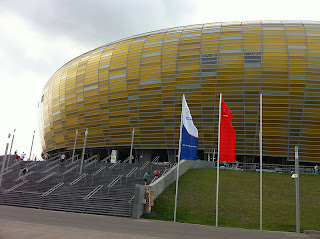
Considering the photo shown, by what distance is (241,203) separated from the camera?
63.7ft

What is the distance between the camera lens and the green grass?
1661cm

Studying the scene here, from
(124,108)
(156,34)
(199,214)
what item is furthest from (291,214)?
(156,34)

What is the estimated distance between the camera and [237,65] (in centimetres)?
4141

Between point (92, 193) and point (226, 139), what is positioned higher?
point (226, 139)

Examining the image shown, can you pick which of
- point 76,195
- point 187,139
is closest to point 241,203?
point 187,139

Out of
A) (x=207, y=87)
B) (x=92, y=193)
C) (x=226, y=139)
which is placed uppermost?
(x=207, y=87)

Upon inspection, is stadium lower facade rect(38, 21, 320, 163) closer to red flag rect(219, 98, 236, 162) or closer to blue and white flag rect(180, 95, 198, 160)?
blue and white flag rect(180, 95, 198, 160)

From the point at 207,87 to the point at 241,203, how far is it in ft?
83.5

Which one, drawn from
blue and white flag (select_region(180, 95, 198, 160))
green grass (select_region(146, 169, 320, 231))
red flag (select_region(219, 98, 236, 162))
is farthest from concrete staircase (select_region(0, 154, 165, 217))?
red flag (select_region(219, 98, 236, 162))

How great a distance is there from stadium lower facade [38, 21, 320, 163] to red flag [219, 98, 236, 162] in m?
24.7

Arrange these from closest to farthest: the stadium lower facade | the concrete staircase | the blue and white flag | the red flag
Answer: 1. the red flag
2. the blue and white flag
3. the concrete staircase
4. the stadium lower facade

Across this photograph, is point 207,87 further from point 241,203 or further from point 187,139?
point 187,139

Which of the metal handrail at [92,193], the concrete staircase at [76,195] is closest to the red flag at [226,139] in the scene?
the concrete staircase at [76,195]

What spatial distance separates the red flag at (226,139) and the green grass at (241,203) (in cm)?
377
